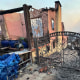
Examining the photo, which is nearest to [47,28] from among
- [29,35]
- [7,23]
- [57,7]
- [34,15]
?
[34,15]

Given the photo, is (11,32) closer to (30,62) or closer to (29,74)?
(30,62)

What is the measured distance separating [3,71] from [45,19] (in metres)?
8.10

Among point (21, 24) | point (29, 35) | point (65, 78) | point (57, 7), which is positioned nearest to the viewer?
point (65, 78)

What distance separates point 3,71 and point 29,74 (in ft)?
6.19

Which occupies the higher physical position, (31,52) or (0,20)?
(0,20)

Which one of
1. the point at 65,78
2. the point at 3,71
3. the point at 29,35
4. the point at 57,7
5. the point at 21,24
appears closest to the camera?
the point at 3,71

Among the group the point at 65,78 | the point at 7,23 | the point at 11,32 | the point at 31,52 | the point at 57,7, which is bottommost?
the point at 65,78

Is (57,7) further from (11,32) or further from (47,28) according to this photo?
(11,32)

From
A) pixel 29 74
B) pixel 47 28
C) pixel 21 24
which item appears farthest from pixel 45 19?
pixel 29 74

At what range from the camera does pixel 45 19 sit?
30.9 feet

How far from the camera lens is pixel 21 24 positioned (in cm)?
1093

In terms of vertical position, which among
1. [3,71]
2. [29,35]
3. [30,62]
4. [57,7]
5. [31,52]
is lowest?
[30,62]

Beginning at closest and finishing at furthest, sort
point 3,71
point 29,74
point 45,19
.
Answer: point 3,71
point 29,74
point 45,19

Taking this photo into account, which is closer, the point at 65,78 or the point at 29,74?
the point at 65,78
